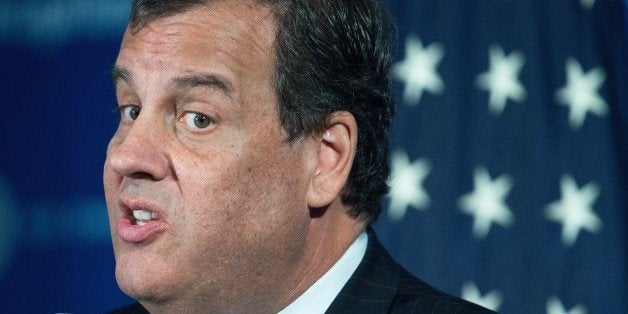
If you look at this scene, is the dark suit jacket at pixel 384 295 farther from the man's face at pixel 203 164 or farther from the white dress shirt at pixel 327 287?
the man's face at pixel 203 164

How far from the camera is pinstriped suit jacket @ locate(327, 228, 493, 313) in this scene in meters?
2.11

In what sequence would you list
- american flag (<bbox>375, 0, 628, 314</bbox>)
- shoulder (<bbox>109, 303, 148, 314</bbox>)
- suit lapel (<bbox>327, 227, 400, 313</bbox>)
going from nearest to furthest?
suit lapel (<bbox>327, 227, 400, 313</bbox>) < shoulder (<bbox>109, 303, 148, 314</bbox>) < american flag (<bbox>375, 0, 628, 314</bbox>)

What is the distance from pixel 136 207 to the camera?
1.91 metres

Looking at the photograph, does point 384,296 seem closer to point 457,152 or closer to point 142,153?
point 142,153

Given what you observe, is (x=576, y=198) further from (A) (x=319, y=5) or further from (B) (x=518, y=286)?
(A) (x=319, y=5)

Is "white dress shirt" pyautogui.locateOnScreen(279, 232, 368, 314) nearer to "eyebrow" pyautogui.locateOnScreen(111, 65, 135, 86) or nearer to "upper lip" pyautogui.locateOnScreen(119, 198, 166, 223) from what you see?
"upper lip" pyautogui.locateOnScreen(119, 198, 166, 223)

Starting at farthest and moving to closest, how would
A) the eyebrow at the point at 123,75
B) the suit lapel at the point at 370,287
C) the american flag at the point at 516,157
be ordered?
the american flag at the point at 516,157 < the suit lapel at the point at 370,287 < the eyebrow at the point at 123,75

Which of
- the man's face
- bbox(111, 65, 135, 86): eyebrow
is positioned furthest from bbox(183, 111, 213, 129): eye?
bbox(111, 65, 135, 86): eyebrow

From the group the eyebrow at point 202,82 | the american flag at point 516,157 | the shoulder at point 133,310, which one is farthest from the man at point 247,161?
the american flag at point 516,157

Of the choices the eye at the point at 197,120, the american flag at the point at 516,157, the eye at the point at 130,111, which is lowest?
the eye at the point at 130,111

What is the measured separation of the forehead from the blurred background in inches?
53.2

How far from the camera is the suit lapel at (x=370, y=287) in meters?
2.11

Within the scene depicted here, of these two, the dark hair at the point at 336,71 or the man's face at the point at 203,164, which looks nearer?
the man's face at the point at 203,164

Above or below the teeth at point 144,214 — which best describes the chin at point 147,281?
below
